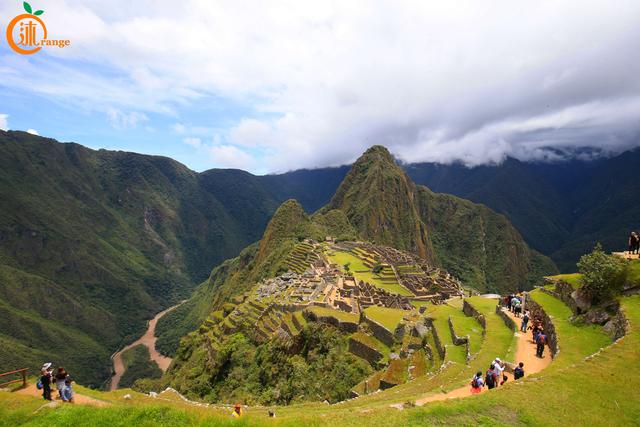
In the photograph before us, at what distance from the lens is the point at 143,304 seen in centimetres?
19475

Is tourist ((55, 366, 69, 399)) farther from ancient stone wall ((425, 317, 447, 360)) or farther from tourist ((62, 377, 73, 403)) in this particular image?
ancient stone wall ((425, 317, 447, 360))

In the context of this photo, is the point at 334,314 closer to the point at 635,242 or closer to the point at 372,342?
the point at 372,342

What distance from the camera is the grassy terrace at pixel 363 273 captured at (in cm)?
5972

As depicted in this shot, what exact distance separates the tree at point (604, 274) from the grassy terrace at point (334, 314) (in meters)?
19.5

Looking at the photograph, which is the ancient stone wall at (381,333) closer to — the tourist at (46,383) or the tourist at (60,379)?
the tourist at (60,379)

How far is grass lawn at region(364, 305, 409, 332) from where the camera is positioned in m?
→ 31.6

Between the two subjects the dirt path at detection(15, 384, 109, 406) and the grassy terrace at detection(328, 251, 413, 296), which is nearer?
the dirt path at detection(15, 384, 109, 406)

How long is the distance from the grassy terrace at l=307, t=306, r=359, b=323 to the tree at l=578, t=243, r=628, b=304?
64.0ft

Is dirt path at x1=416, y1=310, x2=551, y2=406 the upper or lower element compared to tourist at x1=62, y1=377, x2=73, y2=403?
lower

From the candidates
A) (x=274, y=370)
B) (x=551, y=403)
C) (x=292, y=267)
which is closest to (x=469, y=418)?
(x=551, y=403)

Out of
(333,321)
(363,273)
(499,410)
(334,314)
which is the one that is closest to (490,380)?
(499,410)

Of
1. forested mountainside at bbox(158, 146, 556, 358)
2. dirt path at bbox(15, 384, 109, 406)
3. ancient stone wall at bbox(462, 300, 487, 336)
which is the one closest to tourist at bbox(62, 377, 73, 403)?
dirt path at bbox(15, 384, 109, 406)

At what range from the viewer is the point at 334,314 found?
118 feet

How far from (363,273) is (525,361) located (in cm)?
5048
